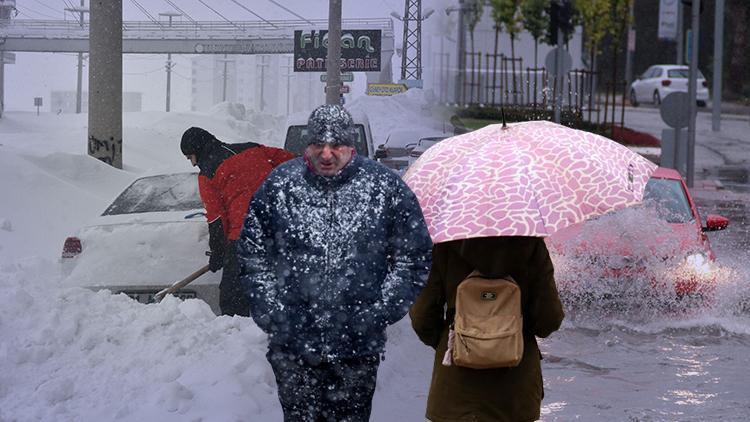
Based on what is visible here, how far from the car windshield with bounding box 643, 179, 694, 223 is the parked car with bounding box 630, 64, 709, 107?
34.5 meters

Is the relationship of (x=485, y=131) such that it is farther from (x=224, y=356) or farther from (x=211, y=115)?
(x=211, y=115)

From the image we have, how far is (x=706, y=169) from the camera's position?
32000 millimetres

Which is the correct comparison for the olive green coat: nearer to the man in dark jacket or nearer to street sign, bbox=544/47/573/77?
the man in dark jacket

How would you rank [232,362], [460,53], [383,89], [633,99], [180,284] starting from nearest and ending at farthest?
[232,362]
[180,284]
[460,53]
[633,99]
[383,89]

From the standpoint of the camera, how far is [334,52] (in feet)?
68.1

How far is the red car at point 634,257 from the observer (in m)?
10.6

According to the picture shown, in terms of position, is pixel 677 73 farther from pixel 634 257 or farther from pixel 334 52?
pixel 634 257

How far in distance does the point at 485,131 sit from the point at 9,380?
3399 millimetres

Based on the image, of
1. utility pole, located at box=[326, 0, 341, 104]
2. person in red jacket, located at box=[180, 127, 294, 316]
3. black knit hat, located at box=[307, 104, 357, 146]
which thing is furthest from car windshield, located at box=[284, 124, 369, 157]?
black knit hat, located at box=[307, 104, 357, 146]

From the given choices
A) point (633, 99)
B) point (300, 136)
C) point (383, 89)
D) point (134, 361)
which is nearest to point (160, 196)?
point (134, 361)

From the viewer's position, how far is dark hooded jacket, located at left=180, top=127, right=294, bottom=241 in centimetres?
848

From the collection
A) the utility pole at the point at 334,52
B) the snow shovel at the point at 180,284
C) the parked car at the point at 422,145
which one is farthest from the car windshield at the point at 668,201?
the parked car at the point at 422,145

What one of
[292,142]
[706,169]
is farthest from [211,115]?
[292,142]

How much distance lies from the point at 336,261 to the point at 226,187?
13.8 feet
